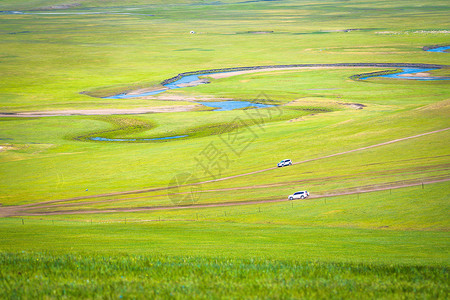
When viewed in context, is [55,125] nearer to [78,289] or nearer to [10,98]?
[10,98]

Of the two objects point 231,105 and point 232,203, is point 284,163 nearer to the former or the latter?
point 232,203

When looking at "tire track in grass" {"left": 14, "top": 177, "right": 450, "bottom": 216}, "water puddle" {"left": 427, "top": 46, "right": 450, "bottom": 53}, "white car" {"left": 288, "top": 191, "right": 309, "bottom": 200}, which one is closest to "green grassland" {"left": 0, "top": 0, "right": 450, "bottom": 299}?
"tire track in grass" {"left": 14, "top": 177, "right": 450, "bottom": 216}

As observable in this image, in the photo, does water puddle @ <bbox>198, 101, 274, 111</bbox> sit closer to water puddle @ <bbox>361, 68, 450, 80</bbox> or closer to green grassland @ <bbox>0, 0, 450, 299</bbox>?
green grassland @ <bbox>0, 0, 450, 299</bbox>

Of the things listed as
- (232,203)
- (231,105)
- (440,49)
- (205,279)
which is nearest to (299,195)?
(232,203)

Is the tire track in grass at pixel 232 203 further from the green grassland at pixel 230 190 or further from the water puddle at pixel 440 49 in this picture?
the water puddle at pixel 440 49

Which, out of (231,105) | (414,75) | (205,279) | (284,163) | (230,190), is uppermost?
(414,75)
